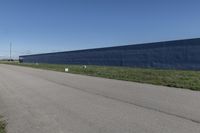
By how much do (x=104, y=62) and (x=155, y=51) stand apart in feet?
44.4

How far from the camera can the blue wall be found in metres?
28.8

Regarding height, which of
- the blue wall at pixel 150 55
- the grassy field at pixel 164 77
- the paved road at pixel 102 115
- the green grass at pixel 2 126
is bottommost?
the green grass at pixel 2 126

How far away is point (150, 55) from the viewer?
1371 inches

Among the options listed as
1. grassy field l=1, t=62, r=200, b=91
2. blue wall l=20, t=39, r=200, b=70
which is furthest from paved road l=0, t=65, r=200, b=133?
blue wall l=20, t=39, r=200, b=70

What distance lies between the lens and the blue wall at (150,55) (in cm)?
2884

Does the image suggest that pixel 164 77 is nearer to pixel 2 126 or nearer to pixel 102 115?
pixel 102 115

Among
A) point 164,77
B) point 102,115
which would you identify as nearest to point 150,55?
point 164,77

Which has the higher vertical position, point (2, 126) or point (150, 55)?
point (150, 55)

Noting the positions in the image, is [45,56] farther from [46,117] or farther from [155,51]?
[46,117]

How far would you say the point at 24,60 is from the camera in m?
105

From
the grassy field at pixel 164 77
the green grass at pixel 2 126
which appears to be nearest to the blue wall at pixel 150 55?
the grassy field at pixel 164 77

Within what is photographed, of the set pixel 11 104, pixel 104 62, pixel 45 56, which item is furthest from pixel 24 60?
pixel 11 104

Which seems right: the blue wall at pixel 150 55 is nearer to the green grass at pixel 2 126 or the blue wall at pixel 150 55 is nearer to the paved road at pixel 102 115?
the paved road at pixel 102 115

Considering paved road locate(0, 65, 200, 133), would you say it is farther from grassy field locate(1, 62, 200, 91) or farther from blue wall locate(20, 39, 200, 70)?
blue wall locate(20, 39, 200, 70)
